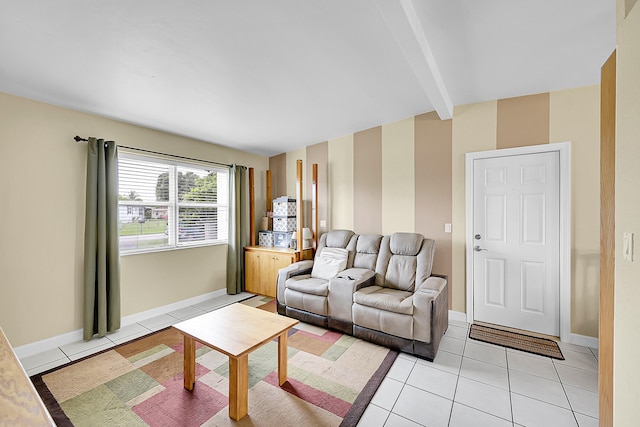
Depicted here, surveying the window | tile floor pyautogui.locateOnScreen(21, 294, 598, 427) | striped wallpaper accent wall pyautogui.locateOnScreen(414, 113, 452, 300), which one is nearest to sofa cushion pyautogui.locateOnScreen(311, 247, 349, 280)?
striped wallpaper accent wall pyautogui.locateOnScreen(414, 113, 452, 300)

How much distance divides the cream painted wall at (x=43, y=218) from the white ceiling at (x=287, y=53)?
0.69ft

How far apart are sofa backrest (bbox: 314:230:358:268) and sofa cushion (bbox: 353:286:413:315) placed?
72 cm

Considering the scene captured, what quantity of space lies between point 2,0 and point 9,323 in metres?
→ 2.55

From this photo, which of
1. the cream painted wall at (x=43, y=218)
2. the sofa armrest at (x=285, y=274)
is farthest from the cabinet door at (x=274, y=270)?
the cream painted wall at (x=43, y=218)

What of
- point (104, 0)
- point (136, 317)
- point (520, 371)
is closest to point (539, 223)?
point (520, 371)

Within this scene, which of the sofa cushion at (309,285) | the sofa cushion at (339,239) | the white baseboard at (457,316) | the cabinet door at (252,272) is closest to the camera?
the sofa cushion at (309,285)

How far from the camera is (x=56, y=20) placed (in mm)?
1655

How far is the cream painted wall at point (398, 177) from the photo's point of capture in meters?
3.60

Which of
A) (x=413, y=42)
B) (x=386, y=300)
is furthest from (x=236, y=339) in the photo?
(x=413, y=42)

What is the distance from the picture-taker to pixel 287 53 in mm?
2107

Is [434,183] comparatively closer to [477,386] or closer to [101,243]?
[477,386]

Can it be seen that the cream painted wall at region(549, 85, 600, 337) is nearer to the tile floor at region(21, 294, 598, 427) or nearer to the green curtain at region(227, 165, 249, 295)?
the tile floor at region(21, 294, 598, 427)

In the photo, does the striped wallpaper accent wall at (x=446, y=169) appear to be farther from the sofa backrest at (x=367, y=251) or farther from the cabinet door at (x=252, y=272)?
the cabinet door at (x=252, y=272)

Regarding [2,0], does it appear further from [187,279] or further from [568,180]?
[568,180]
